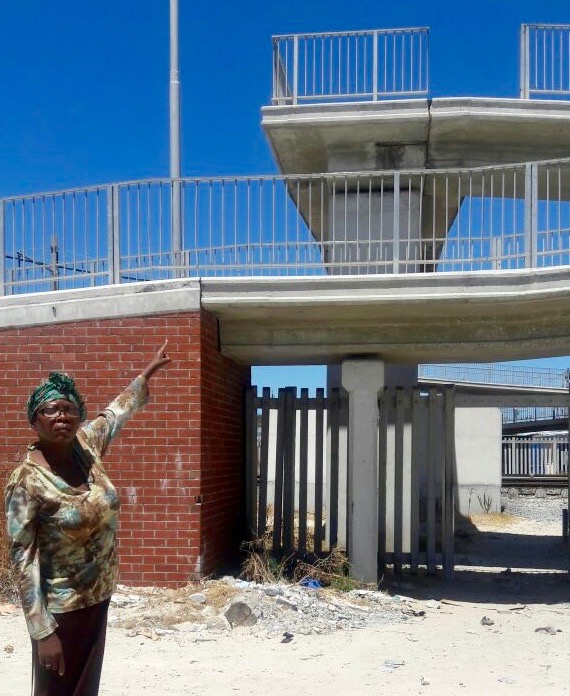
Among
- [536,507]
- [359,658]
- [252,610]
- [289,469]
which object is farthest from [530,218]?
[536,507]

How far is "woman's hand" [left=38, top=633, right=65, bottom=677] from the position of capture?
3.04 m

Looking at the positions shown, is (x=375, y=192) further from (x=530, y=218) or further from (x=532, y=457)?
(x=532, y=457)

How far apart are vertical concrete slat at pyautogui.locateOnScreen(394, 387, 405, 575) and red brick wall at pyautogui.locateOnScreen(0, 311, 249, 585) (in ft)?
7.69

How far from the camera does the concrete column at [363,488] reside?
27.6ft

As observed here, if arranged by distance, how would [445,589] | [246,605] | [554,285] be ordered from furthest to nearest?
[445,589] < [554,285] < [246,605]

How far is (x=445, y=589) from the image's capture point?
8.95 metres

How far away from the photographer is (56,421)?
3.22 m

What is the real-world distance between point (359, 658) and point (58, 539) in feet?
12.1

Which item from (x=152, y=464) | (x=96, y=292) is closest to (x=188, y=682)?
(x=152, y=464)

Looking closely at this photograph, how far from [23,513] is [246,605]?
418 cm

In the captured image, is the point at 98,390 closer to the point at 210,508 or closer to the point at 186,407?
the point at 186,407

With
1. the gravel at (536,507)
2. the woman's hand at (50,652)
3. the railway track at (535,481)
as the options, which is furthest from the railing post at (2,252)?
the railway track at (535,481)

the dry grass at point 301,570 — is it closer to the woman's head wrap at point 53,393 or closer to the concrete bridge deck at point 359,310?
the concrete bridge deck at point 359,310

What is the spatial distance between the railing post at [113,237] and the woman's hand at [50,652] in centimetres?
529
